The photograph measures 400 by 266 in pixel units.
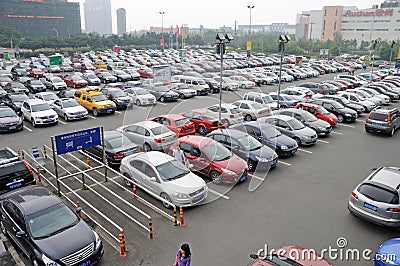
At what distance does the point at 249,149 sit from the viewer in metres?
14.0

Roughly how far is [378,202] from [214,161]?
570 centimetres

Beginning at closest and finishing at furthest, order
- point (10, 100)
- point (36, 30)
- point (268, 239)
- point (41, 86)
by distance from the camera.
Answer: point (268, 239)
point (10, 100)
point (41, 86)
point (36, 30)

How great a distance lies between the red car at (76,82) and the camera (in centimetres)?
3300

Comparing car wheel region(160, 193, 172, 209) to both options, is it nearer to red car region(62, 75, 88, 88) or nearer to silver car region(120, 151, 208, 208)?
silver car region(120, 151, 208, 208)

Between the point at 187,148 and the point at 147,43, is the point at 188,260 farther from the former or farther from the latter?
the point at 147,43

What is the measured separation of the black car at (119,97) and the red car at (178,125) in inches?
309

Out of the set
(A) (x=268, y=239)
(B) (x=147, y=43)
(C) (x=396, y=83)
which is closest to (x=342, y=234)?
(A) (x=268, y=239)

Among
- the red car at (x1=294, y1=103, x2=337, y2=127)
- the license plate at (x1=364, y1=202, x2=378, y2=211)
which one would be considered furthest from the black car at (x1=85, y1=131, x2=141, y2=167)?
the red car at (x1=294, y1=103, x2=337, y2=127)

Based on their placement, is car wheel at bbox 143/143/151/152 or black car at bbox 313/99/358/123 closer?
car wheel at bbox 143/143/151/152

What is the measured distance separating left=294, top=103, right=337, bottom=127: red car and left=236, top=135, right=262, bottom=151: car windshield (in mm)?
7742

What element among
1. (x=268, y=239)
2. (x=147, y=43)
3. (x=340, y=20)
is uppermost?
(x=340, y=20)

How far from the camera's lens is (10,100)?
77.1 feet

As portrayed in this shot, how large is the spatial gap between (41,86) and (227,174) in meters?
25.2

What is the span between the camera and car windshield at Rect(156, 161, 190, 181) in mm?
11211
